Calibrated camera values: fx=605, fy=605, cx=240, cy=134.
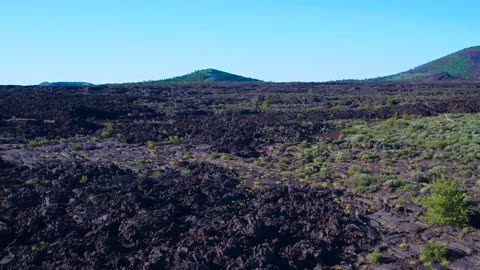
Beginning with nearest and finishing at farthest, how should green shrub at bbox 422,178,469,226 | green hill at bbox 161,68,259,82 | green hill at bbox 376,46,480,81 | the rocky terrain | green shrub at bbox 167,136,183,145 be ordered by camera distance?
the rocky terrain → green shrub at bbox 422,178,469,226 → green shrub at bbox 167,136,183,145 → green hill at bbox 161,68,259,82 → green hill at bbox 376,46,480,81

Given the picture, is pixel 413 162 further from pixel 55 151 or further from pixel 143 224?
pixel 55 151

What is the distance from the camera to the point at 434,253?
13703 millimetres

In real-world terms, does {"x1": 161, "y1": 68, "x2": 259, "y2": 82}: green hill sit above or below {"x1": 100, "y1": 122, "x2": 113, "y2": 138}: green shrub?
below

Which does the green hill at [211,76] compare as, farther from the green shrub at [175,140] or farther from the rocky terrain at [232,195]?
the green shrub at [175,140]

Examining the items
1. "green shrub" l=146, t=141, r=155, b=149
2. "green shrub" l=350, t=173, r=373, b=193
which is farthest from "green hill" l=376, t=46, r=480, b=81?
"green shrub" l=350, t=173, r=373, b=193

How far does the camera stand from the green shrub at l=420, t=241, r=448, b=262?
1359 centimetres

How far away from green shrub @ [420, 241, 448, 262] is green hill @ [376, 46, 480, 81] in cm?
13126

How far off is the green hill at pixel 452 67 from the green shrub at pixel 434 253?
131260 mm

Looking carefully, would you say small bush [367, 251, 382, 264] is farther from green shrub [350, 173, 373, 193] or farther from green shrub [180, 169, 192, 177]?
green shrub [180, 169, 192, 177]

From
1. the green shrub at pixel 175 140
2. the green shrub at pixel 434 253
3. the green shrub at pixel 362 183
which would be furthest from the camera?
the green shrub at pixel 175 140

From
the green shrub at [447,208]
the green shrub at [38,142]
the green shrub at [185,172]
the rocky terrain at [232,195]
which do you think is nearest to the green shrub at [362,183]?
the rocky terrain at [232,195]

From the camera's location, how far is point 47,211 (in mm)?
16672

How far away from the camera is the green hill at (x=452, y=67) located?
469 ft

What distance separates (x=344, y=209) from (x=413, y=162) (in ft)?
23.7
